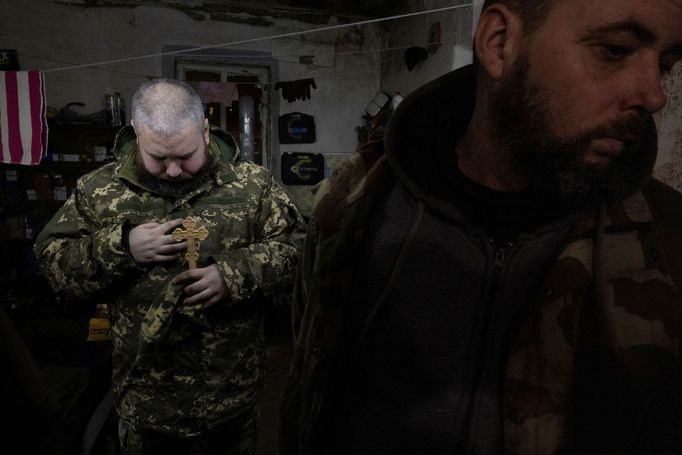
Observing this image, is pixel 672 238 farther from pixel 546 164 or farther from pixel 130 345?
pixel 130 345

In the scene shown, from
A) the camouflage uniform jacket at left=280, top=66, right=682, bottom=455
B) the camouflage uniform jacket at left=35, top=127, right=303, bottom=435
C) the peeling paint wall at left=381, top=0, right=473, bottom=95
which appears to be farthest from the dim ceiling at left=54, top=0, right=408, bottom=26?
the camouflage uniform jacket at left=280, top=66, right=682, bottom=455

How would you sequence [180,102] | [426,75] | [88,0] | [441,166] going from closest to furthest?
[441,166] → [180,102] → [426,75] → [88,0]

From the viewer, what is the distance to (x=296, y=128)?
18.0 ft

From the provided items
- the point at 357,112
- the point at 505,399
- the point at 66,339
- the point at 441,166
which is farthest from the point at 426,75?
the point at 66,339

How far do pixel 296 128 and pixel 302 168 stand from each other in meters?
0.55

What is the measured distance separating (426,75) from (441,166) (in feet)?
11.0

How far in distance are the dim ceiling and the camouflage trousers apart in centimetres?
485

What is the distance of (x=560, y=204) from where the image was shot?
2.97 feet

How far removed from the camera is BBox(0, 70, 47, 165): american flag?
3912mm

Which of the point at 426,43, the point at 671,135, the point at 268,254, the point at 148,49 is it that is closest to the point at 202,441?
the point at 268,254

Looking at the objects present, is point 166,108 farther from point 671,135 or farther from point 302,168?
point 302,168

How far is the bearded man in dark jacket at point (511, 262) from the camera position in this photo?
75 centimetres

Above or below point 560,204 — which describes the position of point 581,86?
above

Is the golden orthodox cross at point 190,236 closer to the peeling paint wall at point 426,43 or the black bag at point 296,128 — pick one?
the peeling paint wall at point 426,43
